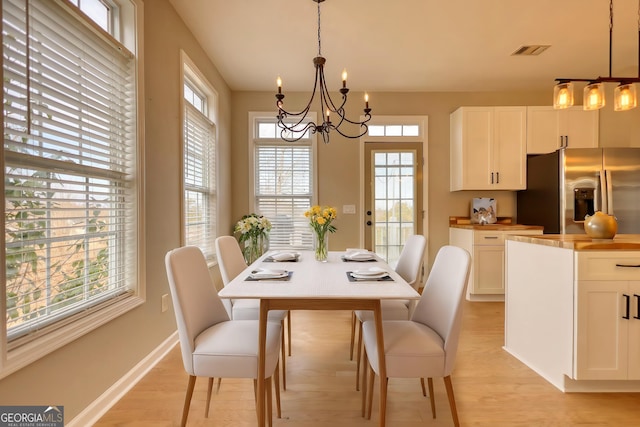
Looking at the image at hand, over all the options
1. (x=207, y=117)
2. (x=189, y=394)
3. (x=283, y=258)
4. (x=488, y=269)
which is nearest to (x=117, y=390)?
(x=189, y=394)

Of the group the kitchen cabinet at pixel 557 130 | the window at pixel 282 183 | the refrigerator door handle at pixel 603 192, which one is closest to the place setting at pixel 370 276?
the window at pixel 282 183

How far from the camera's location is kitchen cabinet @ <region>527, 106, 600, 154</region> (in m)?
3.94

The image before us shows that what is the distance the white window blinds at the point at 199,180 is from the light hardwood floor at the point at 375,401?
1.23 m

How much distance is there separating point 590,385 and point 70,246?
304cm

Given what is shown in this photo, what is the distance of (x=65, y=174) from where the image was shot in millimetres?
1509

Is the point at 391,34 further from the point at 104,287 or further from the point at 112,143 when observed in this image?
the point at 104,287

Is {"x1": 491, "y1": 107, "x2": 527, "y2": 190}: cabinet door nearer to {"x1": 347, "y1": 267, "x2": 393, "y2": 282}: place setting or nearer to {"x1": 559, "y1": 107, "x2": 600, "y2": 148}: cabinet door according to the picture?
{"x1": 559, "y1": 107, "x2": 600, "y2": 148}: cabinet door

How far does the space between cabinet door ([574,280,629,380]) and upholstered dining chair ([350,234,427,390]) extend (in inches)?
36.5

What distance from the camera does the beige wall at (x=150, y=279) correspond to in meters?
1.37

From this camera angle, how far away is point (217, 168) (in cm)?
366

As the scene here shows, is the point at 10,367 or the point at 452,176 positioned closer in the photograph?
the point at 10,367

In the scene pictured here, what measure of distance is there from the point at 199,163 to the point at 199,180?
0.17 metres

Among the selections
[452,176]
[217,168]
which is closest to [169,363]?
[217,168]

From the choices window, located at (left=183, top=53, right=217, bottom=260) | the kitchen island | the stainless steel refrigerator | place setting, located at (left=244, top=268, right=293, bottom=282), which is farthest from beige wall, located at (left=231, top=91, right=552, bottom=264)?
place setting, located at (left=244, top=268, right=293, bottom=282)
